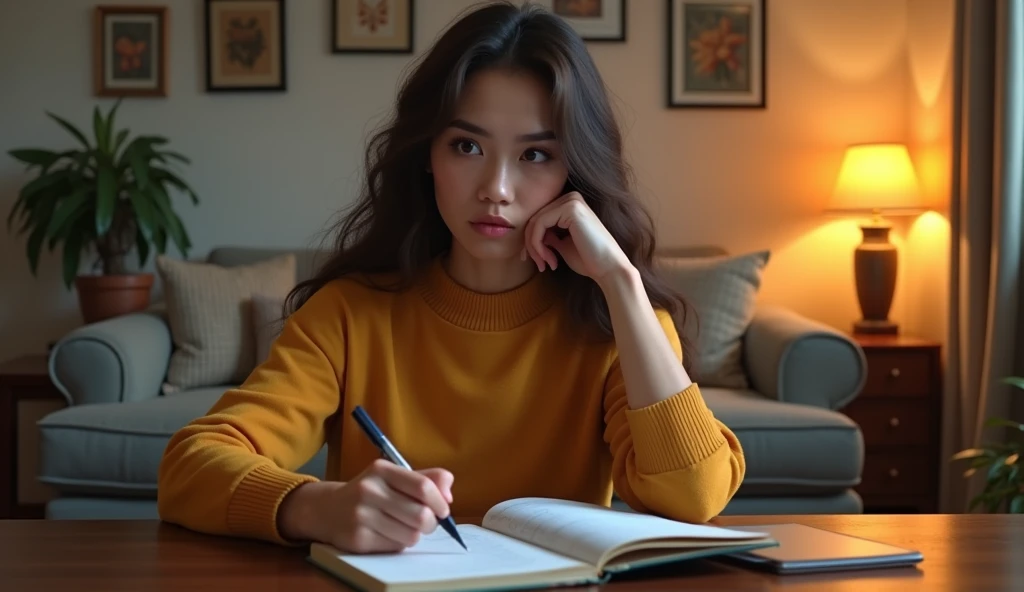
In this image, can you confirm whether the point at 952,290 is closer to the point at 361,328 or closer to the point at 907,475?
the point at 907,475

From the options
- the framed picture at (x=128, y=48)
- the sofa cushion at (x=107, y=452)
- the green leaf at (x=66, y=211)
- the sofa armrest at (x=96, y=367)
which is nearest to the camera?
the sofa cushion at (x=107, y=452)

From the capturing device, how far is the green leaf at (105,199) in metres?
3.44

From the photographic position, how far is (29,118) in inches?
157

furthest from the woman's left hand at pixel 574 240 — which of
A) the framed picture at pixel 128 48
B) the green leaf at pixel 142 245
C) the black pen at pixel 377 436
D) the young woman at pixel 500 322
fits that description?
the framed picture at pixel 128 48

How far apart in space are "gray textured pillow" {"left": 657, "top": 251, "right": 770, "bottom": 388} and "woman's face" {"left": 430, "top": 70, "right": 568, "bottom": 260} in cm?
203

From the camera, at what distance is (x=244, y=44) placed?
13.1 ft

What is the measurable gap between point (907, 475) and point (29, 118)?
304cm

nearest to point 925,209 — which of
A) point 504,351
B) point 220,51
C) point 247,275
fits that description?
point 247,275

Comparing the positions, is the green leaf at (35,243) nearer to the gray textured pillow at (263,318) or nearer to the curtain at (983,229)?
the gray textured pillow at (263,318)

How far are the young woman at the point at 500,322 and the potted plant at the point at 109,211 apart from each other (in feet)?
7.26

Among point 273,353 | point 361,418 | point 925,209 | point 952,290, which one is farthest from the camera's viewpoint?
point 925,209

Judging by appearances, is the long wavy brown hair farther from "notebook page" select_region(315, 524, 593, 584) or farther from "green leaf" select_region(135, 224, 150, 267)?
"green leaf" select_region(135, 224, 150, 267)

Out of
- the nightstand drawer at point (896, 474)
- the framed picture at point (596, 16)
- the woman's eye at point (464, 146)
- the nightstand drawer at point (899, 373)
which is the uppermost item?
the framed picture at point (596, 16)

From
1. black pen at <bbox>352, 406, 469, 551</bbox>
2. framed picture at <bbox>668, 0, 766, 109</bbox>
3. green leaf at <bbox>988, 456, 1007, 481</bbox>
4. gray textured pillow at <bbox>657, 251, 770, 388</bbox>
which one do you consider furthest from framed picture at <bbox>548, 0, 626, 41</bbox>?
black pen at <bbox>352, 406, 469, 551</bbox>
